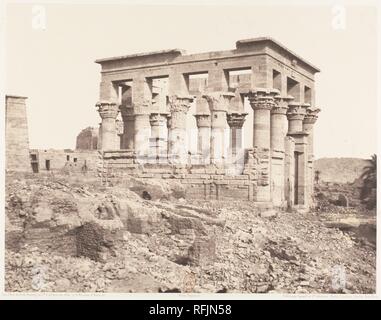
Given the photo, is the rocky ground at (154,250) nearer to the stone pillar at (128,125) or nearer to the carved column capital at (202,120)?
the carved column capital at (202,120)

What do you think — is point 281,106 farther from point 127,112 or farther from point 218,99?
point 127,112

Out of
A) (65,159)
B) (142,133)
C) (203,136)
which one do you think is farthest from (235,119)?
(65,159)

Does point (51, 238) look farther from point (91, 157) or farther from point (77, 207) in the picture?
point (91, 157)

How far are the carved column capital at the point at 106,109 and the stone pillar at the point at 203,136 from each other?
12.9 ft

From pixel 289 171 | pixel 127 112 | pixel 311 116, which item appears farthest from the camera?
pixel 127 112

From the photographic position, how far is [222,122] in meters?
21.2

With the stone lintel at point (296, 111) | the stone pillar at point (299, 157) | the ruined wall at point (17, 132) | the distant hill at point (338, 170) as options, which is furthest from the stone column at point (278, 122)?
the distant hill at point (338, 170)

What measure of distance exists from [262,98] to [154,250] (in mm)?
7586

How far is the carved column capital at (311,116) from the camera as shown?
24.9m

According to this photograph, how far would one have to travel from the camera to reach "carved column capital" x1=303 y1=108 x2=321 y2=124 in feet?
81.7

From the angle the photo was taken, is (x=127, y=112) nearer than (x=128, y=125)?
Yes

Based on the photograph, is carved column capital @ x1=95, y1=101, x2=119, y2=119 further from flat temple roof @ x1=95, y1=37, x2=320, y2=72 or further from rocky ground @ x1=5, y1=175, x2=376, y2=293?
rocky ground @ x1=5, y1=175, x2=376, y2=293

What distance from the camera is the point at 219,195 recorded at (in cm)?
1980
